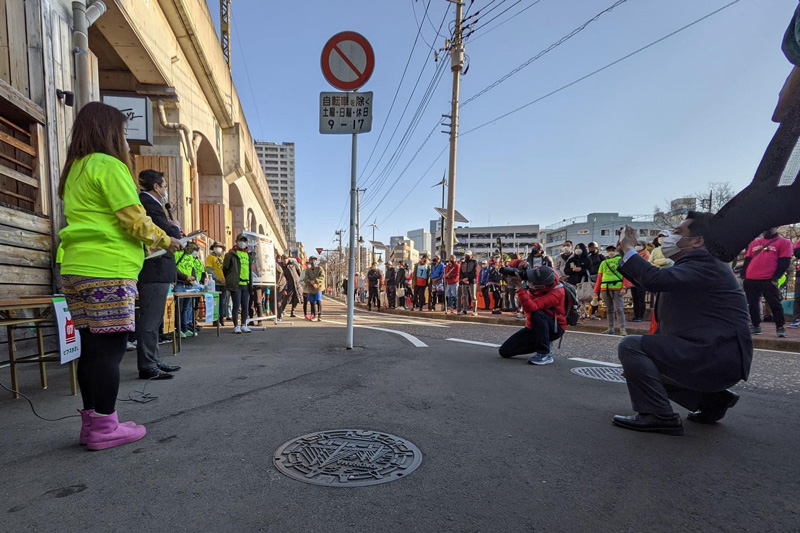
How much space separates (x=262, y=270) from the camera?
33.0 ft

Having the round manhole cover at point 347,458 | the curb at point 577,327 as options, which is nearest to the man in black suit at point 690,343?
the round manhole cover at point 347,458

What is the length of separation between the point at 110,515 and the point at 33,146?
17.0ft

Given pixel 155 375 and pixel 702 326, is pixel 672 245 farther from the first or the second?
pixel 155 375

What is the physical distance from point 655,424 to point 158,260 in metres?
4.34

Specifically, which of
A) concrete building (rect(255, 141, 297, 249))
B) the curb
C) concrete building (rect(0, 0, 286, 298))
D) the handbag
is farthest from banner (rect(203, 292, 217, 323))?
A: concrete building (rect(255, 141, 297, 249))

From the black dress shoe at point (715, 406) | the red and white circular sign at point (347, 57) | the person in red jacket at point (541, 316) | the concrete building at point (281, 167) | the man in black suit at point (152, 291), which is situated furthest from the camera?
the concrete building at point (281, 167)

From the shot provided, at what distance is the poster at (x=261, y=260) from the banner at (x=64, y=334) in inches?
259

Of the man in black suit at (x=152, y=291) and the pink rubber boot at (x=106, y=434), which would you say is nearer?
the pink rubber boot at (x=106, y=434)

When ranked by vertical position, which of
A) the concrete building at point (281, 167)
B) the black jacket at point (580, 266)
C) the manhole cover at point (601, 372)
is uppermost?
the concrete building at point (281, 167)

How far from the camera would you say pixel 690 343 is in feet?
8.71

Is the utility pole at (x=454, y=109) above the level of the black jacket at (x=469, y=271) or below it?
above

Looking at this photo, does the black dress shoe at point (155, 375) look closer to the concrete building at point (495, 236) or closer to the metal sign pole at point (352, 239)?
the metal sign pole at point (352, 239)

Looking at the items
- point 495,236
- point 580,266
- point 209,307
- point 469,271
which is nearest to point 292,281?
point 209,307

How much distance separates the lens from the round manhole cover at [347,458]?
2.03 m
